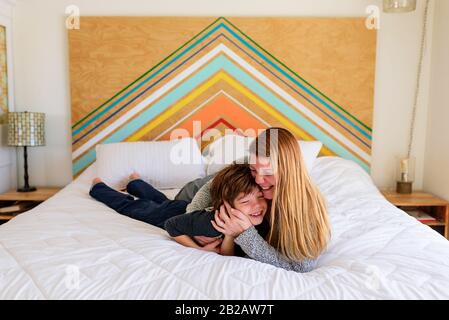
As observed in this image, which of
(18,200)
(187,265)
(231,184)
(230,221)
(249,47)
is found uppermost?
(249,47)

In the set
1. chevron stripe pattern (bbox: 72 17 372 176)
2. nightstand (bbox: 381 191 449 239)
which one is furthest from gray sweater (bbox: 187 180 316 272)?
chevron stripe pattern (bbox: 72 17 372 176)

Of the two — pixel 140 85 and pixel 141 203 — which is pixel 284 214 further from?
pixel 140 85

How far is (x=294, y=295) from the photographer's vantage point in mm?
1109

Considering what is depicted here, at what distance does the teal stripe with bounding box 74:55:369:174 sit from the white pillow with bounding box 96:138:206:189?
0.35 metres

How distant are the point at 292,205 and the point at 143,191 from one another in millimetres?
1166

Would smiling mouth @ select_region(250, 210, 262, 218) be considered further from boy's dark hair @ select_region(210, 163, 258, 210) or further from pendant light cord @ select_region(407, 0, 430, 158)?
pendant light cord @ select_region(407, 0, 430, 158)

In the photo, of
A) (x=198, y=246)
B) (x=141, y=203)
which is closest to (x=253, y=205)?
(x=198, y=246)

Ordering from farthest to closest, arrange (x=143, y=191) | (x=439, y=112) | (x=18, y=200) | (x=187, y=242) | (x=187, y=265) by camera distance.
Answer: (x=439, y=112) → (x=18, y=200) → (x=143, y=191) → (x=187, y=242) → (x=187, y=265)

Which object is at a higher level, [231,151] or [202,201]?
[231,151]

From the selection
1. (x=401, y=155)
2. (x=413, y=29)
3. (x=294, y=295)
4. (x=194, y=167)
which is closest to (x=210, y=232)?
(x=294, y=295)

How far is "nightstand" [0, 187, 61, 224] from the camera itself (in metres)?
2.70

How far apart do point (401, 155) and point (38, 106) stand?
8.55ft

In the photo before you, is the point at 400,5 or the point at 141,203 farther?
the point at 400,5

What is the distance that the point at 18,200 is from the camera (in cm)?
276
